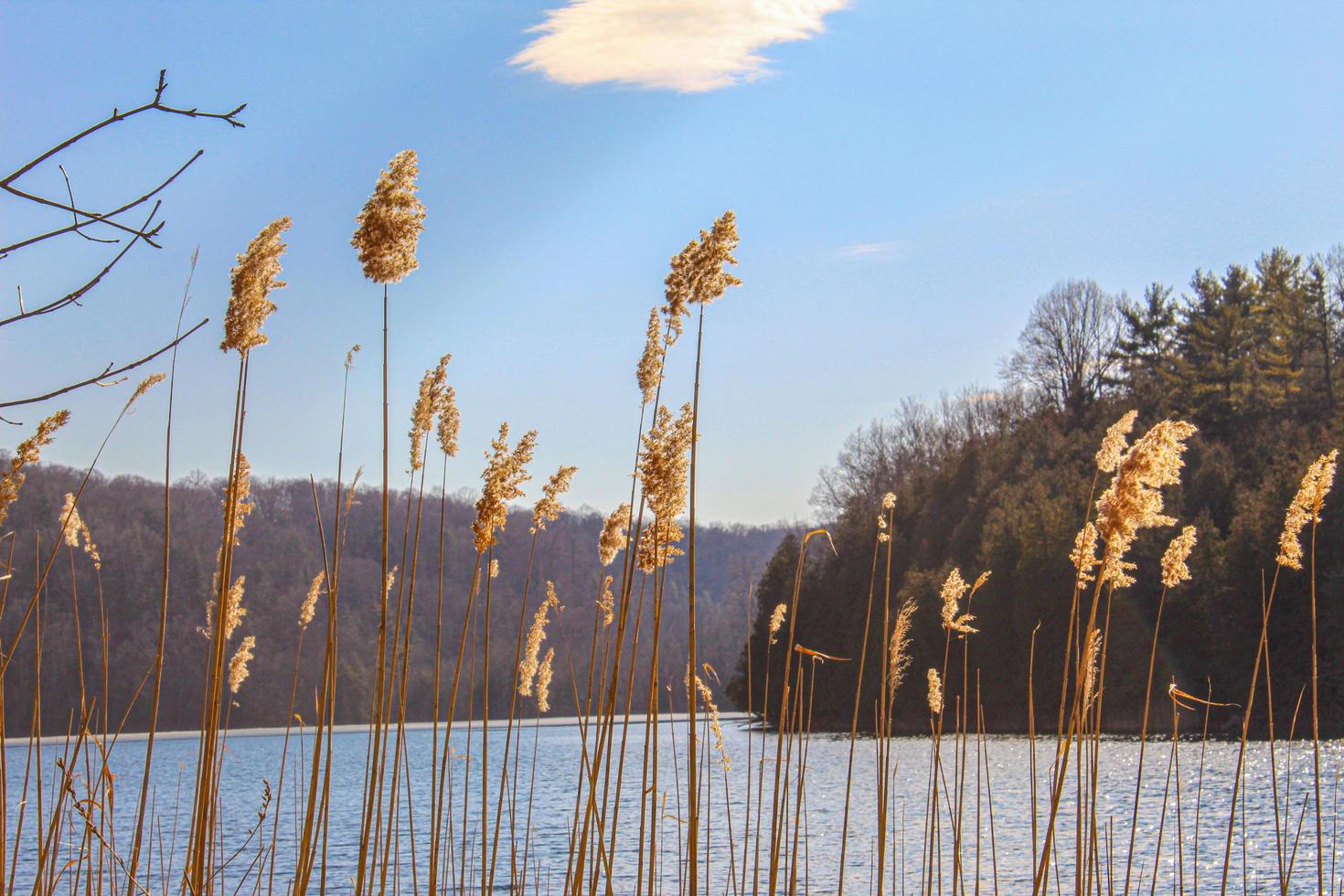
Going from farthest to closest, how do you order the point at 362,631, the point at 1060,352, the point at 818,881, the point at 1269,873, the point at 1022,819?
1. the point at 362,631
2. the point at 1060,352
3. the point at 1022,819
4. the point at 818,881
5. the point at 1269,873

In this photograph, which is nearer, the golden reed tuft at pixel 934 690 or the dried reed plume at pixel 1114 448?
the dried reed plume at pixel 1114 448

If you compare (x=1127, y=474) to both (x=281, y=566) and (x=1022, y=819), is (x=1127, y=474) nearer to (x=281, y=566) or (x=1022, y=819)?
(x=1022, y=819)

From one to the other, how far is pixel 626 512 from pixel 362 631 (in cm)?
5274

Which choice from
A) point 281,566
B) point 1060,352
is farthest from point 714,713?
point 1060,352

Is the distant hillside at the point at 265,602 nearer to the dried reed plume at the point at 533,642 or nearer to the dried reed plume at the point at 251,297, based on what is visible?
the dried reed plume at the point at 533,642

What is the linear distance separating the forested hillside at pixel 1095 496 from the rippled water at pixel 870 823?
2416mm

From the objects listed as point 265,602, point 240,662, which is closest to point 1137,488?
point 240,662

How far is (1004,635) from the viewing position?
105 ft

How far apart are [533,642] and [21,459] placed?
66.3 inches

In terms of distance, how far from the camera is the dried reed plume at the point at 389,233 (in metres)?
2.13

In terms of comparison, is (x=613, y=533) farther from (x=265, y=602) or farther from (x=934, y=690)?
(x=265, y=602)

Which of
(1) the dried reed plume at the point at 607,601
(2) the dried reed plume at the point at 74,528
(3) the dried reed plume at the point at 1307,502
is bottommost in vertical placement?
(1) the dried reed plume at the point at 607,601

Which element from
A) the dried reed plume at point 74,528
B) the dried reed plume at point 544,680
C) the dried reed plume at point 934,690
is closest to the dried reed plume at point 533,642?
the dried reed plume at point 544,680

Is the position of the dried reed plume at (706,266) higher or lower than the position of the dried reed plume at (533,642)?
higher
